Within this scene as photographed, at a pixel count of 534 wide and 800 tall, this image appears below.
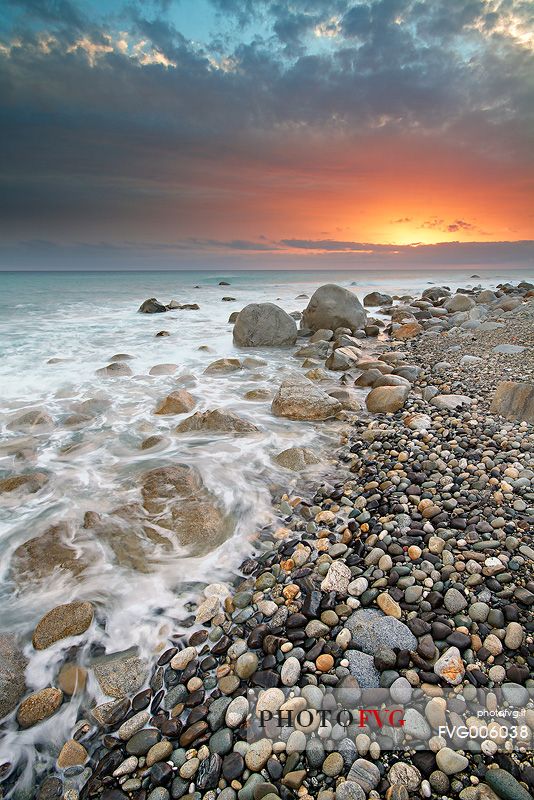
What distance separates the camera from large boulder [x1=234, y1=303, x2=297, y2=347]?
1062 cm

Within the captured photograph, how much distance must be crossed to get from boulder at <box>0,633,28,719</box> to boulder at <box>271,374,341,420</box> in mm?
4013

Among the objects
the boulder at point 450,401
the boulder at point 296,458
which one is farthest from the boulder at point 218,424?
the boulder at point 450,401

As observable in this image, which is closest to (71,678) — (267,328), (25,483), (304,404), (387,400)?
(25,483)

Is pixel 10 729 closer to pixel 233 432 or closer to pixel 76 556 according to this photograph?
pixel 76 556

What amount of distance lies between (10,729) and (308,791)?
1499 millimetres

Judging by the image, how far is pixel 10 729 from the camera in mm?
1943

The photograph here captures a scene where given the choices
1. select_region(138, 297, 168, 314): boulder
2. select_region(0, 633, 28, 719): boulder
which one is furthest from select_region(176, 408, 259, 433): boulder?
select_region(138, 297, 168, 314): boulder

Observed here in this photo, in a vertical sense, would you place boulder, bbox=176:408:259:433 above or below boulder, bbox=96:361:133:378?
above

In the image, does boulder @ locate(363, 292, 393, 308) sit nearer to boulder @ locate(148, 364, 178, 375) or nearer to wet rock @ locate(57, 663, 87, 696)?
boulder @ locate(148, 364, 178, 375)

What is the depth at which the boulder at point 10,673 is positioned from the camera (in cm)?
202

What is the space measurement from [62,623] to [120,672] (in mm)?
556

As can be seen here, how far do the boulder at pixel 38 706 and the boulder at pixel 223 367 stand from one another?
21.5ft

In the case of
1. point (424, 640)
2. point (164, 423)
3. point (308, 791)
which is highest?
point (424, 640)

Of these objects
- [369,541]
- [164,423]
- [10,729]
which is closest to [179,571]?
[10,729]
